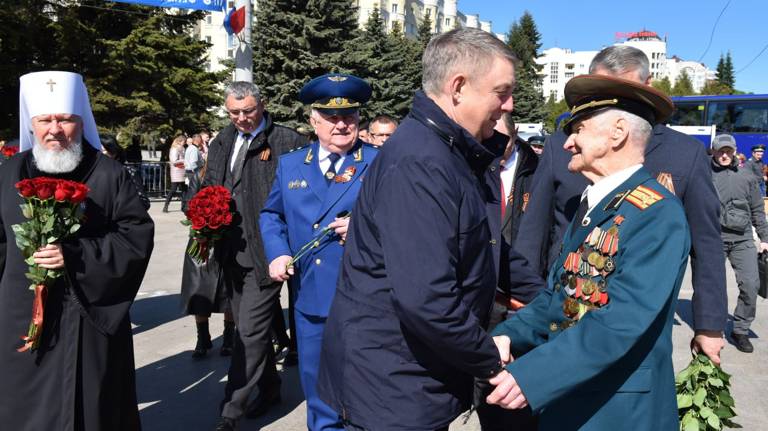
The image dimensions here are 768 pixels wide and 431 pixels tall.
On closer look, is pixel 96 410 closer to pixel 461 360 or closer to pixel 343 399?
pixel 343 399

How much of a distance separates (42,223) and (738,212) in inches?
267

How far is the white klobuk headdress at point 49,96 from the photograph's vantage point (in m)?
3.35

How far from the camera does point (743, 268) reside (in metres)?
7.09

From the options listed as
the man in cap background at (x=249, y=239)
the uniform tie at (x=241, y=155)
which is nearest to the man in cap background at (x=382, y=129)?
the man in cap background at (x=249, y=239)

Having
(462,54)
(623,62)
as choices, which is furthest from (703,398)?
(462,54)

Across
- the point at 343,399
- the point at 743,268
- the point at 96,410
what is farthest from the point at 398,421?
the point at 743,268

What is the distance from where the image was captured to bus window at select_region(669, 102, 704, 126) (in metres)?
29.7

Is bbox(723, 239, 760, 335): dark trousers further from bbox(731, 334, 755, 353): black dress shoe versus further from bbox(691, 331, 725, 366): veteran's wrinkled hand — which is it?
bbox(691, 331, 725, 366): veteran's wrinkled hand

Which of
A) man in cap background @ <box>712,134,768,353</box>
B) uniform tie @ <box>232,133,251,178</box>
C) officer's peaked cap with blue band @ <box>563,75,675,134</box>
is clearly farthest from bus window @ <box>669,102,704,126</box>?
officer's peaked cap with blue band @ <box>563,75,675,134</box>

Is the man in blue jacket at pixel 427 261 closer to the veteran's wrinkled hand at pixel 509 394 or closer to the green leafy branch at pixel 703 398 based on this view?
the veteran's wrinkled hand at pixel 509 394

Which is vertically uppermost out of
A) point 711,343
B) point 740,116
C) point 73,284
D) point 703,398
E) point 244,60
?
A: point 740,116

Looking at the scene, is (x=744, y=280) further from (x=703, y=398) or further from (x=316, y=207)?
(x=316, y=207)

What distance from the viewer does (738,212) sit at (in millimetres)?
7129

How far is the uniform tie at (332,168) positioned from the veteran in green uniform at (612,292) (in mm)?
1812
